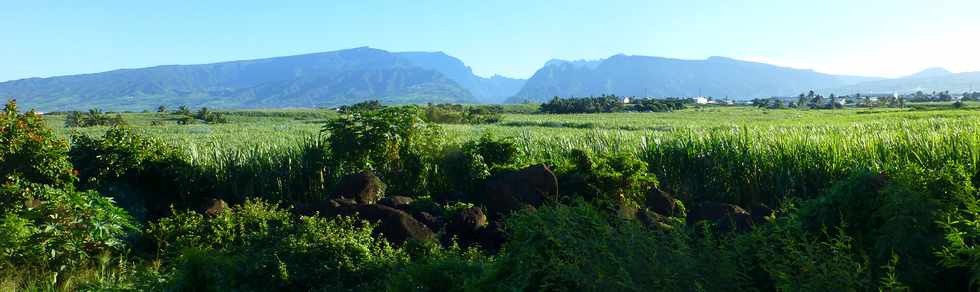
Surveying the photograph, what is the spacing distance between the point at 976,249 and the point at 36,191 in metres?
7.84

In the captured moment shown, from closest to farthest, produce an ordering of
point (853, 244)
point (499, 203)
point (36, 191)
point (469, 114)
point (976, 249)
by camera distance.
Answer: point (976, 249) → point (853, 244) → point (36, 191) → point (499, 203) → point (469, 114)

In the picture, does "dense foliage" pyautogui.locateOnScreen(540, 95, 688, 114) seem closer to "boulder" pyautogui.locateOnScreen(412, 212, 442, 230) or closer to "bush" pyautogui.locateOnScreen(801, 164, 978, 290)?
"boulder" pyautogui.locateOnScreen(412, 212, 442, 230)

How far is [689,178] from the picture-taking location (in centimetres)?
905

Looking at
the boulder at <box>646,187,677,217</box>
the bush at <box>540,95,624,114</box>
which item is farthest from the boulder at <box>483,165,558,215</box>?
the bush at <box>540,95,624,114</box>

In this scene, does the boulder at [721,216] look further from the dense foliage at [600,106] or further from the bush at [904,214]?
the dense foliage at [600,106]

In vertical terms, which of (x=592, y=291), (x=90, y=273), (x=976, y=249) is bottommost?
(x=90, y=273)

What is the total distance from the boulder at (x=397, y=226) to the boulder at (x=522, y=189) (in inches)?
47.7

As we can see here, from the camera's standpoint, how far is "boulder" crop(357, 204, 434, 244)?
591 cm

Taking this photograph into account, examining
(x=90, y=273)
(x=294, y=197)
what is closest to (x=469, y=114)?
(x=294, y=197)

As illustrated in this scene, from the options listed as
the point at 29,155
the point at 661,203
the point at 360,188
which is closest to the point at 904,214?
the point at 661,203

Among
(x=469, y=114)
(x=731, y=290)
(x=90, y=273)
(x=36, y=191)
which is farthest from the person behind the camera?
(x=469, y=114)

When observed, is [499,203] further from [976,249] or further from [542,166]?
[976,249]

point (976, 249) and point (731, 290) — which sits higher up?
point (976, 249)

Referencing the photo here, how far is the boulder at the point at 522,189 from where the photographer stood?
6.98 meters
